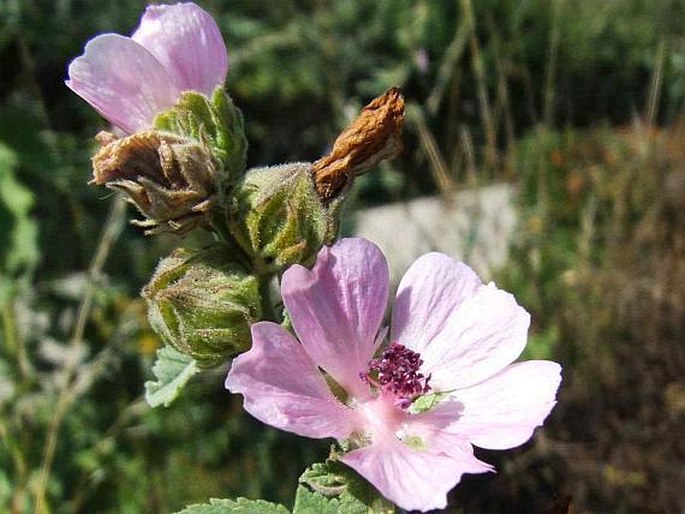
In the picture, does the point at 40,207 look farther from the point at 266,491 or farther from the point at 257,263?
the point at 257,263

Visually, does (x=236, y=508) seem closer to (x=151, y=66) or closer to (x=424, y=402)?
(x=424, y=402)

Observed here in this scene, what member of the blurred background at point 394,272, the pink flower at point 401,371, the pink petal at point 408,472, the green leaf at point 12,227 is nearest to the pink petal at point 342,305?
the pink flower at point 401,371

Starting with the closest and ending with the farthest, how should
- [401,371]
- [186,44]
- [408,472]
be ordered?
1. [408,472]
2. [401,371]
3. [186,44]

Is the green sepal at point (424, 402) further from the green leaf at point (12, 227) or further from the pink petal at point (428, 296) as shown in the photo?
the green leaf at point (12, 227)

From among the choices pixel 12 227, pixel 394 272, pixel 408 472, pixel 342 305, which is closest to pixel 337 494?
pixel 408 472

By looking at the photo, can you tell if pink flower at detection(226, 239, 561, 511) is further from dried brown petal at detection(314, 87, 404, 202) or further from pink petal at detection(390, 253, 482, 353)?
dried brown petal at detection(314, 87, 404, 202)

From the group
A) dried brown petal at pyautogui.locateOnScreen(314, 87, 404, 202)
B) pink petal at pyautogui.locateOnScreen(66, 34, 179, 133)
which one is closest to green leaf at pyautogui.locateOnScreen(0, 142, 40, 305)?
pink petal at pyautogui.locateOnScreen(66, 34, 179, 133)
